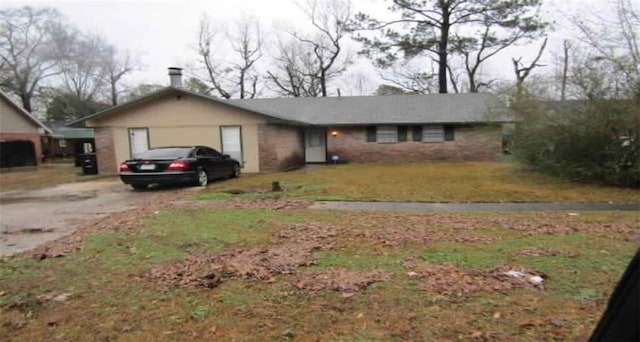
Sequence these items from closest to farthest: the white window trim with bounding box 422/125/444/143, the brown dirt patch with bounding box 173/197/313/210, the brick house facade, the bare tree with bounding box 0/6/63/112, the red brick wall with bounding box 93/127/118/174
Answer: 1. the brown dirt patch with bounding box 173/197/313/210
2. the brick house facade
3. the red brick wall with bounding box 93/127/118/174
4. the white window trim with bounding box 422/125/444/143
5. the bare tree with bounding box 0/6/63/112

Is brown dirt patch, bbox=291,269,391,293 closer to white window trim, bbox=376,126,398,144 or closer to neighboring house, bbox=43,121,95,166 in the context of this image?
white window trim, bbox=376,126,398,144

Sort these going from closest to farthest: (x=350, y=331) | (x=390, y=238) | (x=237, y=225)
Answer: (x=350, y=331), (x=390, y=238), (x=237, y=225)

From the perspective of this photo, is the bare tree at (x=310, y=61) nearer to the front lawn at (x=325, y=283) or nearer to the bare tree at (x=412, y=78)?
the bare tree at (x=412, y=78)

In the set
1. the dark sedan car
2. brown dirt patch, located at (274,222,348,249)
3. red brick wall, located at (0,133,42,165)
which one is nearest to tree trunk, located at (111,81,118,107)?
red brick wall, located at (0,133,42,165)

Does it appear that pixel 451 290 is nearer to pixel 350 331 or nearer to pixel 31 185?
pixel 350 331

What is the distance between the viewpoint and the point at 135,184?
41.6 feet

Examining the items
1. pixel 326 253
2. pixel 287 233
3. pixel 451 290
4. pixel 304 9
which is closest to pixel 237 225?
pixel 287 233

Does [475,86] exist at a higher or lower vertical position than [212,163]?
higher

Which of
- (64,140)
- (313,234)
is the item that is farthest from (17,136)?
(313,234)

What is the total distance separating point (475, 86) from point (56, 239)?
35.1 m

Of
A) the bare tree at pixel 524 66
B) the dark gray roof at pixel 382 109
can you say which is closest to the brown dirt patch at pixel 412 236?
the dark gray roof at pixel 382 109

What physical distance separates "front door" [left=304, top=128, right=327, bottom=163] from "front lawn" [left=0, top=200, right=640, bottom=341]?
54.9 feet

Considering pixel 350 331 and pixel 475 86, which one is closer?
pixel 350 331

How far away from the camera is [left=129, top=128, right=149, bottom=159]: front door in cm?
1809
